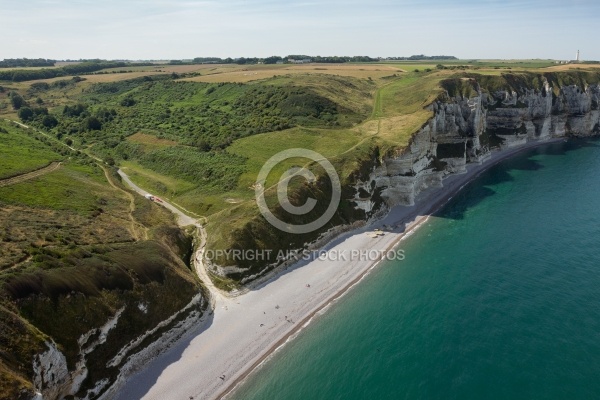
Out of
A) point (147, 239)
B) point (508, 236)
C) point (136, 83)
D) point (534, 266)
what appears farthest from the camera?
point (136, 83)

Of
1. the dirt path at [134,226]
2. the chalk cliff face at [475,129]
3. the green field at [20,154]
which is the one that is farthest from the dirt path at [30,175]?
the chalk cliff face at [475,129]

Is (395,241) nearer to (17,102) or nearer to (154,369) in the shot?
(154,369)

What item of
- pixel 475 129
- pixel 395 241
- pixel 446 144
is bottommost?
pixel 395 241

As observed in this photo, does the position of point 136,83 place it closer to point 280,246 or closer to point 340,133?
point 340,133

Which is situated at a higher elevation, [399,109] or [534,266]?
[399,109]

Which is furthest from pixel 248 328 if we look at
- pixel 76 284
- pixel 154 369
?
pixel 76 284

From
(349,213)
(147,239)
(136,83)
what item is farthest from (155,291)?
(136,83)
